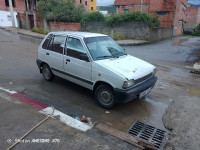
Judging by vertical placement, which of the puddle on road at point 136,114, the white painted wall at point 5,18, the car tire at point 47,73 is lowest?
the puddle on road at point 136,114

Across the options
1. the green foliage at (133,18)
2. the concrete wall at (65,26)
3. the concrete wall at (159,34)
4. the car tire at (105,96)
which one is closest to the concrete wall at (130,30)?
the concrete wall at (159,34)

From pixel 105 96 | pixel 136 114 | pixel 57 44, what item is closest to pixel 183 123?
pixel 136 114

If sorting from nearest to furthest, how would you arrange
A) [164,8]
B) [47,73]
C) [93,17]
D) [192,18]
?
[47,73], [93,17], [164,8], [192,18]

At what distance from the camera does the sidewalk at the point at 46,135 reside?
2854 millimetres

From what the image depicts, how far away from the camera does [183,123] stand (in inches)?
145

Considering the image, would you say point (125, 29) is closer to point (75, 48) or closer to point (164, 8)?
point (164, 8)

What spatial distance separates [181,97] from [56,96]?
3756mm

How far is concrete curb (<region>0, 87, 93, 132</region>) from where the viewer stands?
341cm

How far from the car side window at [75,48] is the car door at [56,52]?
0.87ft

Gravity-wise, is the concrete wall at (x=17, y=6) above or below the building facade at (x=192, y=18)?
above

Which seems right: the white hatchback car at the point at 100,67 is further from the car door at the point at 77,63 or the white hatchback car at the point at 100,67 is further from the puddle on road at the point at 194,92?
the puddle on road at the point at 194,92

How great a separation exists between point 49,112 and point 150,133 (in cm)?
231

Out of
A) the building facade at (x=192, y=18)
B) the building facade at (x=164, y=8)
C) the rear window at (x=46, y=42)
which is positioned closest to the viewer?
the rear window at (x=46, y=42)

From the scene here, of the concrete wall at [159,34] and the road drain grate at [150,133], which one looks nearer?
the road drain grate at [150,133]
